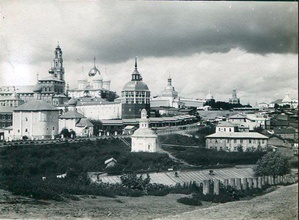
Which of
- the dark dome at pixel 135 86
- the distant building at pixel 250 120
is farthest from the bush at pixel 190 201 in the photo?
the dark dome at pixel 135 86

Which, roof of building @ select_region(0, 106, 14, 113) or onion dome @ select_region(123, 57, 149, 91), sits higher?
onion dome @ select_region(123, 57, 149, 91)

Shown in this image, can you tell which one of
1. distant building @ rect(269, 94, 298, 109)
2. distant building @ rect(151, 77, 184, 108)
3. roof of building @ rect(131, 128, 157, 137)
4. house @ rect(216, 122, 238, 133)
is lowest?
roof of building @ rect(131, 128, 157, 137)

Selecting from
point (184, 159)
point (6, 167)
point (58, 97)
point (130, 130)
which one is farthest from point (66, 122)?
point (184, 159)

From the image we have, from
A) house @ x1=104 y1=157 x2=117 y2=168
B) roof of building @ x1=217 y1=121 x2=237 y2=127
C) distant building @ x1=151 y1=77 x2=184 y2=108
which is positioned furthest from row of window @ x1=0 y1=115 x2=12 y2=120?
roof of building @ x1=217 y1=121 x2=237 y2=127

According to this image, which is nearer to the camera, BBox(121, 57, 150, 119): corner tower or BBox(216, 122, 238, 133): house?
BBox(216, 122, 238, 133): house

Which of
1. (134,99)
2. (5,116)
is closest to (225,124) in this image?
(134,99)

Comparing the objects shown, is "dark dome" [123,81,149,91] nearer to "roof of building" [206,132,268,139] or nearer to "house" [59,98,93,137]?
"roof of building" [206,132,268,139]

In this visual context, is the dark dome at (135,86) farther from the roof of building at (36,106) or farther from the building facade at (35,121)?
the roof of building at (36,106)
